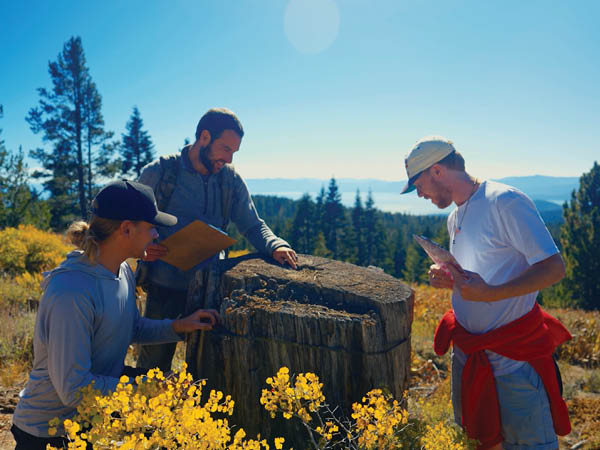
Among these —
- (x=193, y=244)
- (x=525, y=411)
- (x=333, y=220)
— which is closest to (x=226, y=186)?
(x=193, y=244)

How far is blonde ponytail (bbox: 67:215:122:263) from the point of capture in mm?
2047

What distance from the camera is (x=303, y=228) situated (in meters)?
47.3

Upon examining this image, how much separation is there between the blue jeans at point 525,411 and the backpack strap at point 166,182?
8.90 feet

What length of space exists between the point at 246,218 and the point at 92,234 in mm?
1540

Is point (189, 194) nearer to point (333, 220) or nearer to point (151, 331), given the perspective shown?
point (151, 331)

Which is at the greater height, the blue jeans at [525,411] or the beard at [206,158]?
the beard at [206,158]

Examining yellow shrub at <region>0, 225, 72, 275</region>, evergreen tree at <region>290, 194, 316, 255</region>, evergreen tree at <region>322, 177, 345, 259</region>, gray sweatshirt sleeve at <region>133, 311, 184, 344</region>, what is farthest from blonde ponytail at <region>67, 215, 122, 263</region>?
evergreen tree at <region>322, 177, 345, 259</region>

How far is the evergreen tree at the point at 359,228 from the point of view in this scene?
49.8m

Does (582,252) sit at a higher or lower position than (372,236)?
higher

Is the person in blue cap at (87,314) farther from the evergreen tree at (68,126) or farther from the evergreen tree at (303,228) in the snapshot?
the evergreen tree at (303,228)

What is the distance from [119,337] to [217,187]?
5.06ft

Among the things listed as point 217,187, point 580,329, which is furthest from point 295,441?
point 580,329

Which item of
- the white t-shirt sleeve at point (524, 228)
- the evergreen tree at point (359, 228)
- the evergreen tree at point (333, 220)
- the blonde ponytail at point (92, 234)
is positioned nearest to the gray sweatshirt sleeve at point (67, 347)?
the blonde ponytail at point (92, 234)

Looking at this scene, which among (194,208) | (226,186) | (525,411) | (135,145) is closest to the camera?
(525,411)
